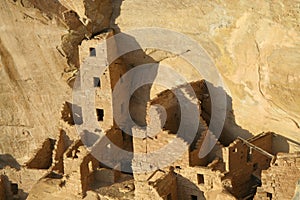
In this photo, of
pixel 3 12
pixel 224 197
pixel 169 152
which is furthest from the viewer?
pixel 3 12

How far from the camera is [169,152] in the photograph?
46.0 feet

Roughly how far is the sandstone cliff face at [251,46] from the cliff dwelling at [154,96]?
2 cm

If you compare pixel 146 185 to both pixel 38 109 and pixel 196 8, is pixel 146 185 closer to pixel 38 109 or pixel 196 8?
pixel 196 8

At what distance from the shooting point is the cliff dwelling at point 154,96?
13578 mm

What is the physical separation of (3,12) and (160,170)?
4.33m

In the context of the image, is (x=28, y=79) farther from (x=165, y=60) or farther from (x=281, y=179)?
(x=281, y=179)

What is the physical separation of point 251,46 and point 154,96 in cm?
232

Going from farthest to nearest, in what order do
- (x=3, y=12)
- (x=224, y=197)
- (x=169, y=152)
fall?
(x=3, y=12), (x=169, y=152), (x=224, y=197)

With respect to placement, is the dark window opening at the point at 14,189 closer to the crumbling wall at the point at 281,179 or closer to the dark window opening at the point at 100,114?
the dark window opening at the point at 100,114

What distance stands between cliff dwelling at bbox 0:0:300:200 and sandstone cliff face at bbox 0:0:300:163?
0.07 feet

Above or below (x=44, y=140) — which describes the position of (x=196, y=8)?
above

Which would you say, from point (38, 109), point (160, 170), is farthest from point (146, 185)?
point (38, 109)

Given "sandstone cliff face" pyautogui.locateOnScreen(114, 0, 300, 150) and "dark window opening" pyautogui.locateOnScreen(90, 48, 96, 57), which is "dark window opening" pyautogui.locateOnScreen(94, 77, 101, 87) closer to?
"dark window opening" pyautogui.locateOnScreen(90, 48, 96, 57)

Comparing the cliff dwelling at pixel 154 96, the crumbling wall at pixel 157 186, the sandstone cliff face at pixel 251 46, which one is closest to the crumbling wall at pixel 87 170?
the cliff dwelling at pixel 154 96
